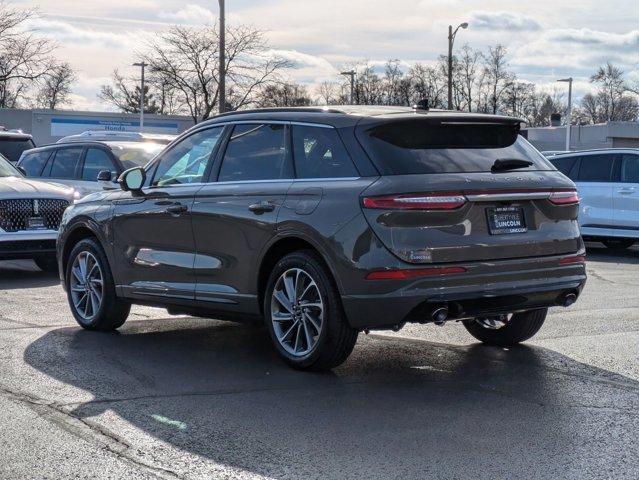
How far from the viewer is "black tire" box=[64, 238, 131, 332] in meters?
8.45

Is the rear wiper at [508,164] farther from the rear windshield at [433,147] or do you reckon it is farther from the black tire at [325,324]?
the black tire at [325,324]

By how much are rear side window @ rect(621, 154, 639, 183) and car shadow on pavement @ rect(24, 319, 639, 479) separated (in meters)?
9.74

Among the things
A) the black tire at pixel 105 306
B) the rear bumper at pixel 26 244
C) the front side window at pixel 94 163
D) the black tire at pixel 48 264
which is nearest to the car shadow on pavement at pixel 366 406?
the black tire at pixel 105 306

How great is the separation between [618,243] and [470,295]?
12.3 meters

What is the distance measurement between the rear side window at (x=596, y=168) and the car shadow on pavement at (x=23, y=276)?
9.14 m

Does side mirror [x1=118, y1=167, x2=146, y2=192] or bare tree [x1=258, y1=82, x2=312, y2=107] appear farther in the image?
bare tree [x1=258, y1=82, x2=312, y2=107]

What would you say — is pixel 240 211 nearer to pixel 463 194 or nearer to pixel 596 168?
pixel 463 194

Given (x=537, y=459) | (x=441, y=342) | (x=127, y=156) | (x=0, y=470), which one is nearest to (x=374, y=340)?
(x=441, y=342)

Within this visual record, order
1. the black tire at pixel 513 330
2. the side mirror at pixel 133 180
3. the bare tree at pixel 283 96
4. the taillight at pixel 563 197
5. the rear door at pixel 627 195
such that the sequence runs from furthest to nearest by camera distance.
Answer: the bare tree at pixel 283 96 < the rear door at pixel 627 195 < the side mirror at pixel 133 180 < the black tire at pixel 513 330 < the taillight at pixel 563 197

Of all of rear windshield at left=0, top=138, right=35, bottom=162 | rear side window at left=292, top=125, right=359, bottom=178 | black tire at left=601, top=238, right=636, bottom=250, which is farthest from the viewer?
rear windshield at left=0, top=138, right=35, bottom=162

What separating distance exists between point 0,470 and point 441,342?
162 inches

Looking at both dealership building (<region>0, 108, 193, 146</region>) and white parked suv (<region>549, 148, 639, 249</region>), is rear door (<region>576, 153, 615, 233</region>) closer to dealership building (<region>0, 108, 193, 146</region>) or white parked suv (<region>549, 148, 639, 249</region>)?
white parked suv (<region>549, 148, 639, 249</region>)

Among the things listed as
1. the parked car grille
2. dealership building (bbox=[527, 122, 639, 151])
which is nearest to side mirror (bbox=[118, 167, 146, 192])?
the parked car grille

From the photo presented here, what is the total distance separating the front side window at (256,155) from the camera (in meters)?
7.02
